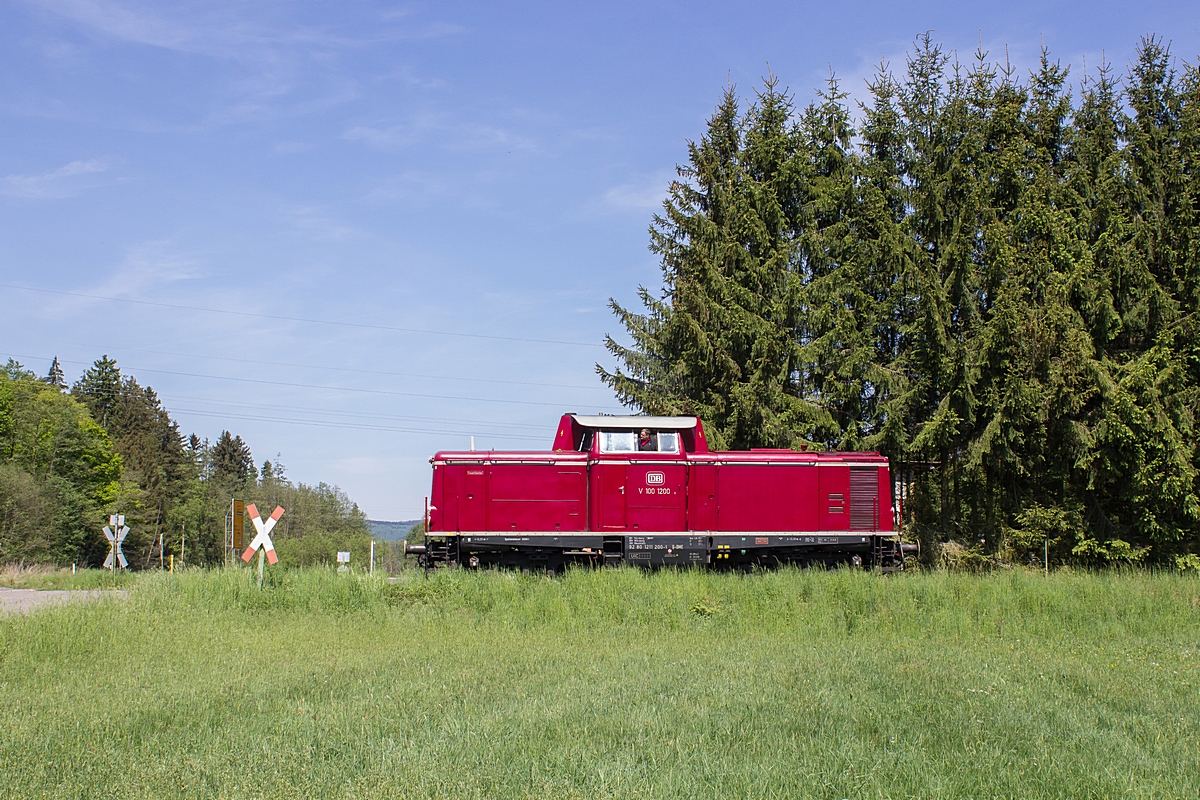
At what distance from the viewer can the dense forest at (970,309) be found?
25844mm

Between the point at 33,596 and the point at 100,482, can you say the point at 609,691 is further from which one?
the point at 100,482

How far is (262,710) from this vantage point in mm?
8289

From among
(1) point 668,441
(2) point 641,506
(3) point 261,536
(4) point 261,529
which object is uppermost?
(1) point 668,441

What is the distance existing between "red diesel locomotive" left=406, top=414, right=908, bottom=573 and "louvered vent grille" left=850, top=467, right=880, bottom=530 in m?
0.03

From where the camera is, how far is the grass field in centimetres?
627

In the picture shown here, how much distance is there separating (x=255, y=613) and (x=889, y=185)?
24212 mm

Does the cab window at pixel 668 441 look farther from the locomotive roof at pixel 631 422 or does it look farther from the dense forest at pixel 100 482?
the dense forest at pixel 100 482

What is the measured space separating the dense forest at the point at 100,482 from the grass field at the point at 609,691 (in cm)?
3523

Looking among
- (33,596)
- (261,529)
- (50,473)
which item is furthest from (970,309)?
(50,473)

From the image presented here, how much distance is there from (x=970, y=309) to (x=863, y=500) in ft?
30.5

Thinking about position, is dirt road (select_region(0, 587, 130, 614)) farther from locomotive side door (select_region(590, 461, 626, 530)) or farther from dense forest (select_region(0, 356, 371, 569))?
dense forest (select_region(0, 356, 371, 569))

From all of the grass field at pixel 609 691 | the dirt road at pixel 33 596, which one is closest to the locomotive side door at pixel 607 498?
the grass field at pixel 609 691

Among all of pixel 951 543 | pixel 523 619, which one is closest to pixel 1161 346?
pixel 951 543

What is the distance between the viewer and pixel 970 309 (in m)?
28.0
